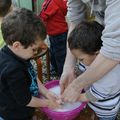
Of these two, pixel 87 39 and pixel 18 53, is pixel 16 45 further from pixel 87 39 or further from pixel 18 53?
pixel 87 39

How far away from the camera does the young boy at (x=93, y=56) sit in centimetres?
133

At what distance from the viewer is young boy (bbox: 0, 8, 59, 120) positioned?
1.21m

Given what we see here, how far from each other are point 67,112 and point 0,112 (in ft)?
1.00

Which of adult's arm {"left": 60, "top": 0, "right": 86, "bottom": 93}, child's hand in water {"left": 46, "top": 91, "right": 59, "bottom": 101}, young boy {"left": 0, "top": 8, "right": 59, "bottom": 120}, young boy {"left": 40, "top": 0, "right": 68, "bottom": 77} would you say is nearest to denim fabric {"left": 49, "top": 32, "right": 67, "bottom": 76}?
young boy {"left": 40, "top": 0, "right": 68, "bottom": 77}

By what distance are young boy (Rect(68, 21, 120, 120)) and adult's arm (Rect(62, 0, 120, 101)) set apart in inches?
3.2

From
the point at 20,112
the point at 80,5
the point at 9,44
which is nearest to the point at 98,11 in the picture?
the point at 80,5

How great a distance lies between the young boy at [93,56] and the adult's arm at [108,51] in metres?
0.08

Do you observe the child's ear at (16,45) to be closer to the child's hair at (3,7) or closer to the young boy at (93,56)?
the young boy at (93,56)

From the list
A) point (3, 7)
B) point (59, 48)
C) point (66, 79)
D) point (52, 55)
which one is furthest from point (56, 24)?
point (66, 79)

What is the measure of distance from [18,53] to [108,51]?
365mm

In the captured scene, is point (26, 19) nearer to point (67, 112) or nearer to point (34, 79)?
point (34, 79)

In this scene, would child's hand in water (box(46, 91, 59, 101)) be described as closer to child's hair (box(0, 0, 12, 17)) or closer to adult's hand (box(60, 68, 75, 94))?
adult's hand (box(60, 68, 75, 94))

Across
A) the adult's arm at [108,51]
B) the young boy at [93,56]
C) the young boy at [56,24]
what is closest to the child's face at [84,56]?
the young boy at [93,56]

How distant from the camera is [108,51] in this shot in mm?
1174
